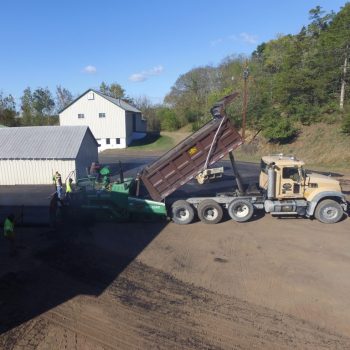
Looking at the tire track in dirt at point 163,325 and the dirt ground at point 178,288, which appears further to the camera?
the dirt ground at point 178,288

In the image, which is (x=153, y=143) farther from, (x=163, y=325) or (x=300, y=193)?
(x=163, y=325)

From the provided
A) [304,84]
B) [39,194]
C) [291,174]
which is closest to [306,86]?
[304,84]

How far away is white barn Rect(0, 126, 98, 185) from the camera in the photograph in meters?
22.2

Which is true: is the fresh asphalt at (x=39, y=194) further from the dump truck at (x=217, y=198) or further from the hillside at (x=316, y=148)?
the hillside at (x=316, y=148)

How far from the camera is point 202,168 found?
1338cm

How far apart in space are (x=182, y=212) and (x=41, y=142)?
571 inches

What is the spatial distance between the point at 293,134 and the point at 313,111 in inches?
117

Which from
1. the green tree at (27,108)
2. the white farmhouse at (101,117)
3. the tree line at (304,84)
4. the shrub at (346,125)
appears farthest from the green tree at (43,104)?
the shrub at (346,125)

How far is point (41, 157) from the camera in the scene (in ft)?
72.7

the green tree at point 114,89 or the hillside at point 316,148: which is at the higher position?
the green tree at point 114,89

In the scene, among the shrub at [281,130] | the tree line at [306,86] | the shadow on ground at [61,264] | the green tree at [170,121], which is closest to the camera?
the shadow on ground at [61,264]

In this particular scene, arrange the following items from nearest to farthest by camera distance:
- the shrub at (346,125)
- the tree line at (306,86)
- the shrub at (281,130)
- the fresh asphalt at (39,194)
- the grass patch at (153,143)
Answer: the fresh asphalt at (39,194), the shrub at (346,125), the tree line at (306,86), the shrub at (281,130), the grass patch at (153,143)

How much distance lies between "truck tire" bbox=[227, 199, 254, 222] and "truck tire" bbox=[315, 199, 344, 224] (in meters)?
2.63

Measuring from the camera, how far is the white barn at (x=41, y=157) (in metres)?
22.2
